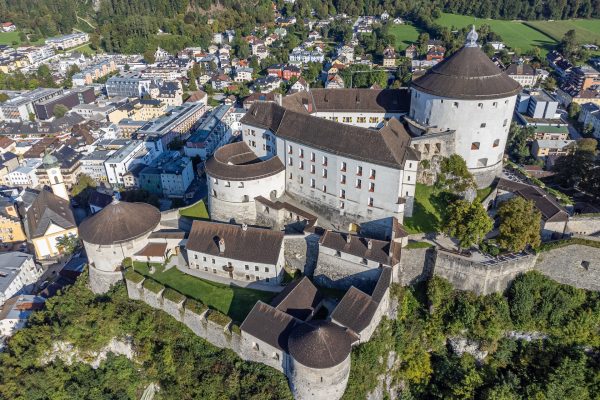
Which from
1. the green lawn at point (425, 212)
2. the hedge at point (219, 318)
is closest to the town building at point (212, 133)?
the green lawn at point (425, 212)

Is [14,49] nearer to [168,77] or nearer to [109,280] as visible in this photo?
[168,77]

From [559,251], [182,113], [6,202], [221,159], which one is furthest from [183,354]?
[182,113]

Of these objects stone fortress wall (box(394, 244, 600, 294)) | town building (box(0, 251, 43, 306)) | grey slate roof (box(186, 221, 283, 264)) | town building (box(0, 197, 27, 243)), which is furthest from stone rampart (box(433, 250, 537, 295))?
town building (box(0, 197, 27, 243))

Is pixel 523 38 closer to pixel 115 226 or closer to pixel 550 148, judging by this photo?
pixel 550 148

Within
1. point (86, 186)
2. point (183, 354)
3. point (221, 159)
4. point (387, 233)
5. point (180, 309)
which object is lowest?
point (86, 186)

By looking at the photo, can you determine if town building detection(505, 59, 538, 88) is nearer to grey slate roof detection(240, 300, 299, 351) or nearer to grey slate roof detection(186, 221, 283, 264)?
grey slate roof detection(186, 221, 283, 264)

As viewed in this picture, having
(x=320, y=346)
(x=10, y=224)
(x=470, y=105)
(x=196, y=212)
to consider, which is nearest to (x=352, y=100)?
(x=470, y=105)

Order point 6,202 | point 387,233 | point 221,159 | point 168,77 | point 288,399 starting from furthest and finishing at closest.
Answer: point 168,77, point 6,202, point 221,159, point 387,233, point 288,399
